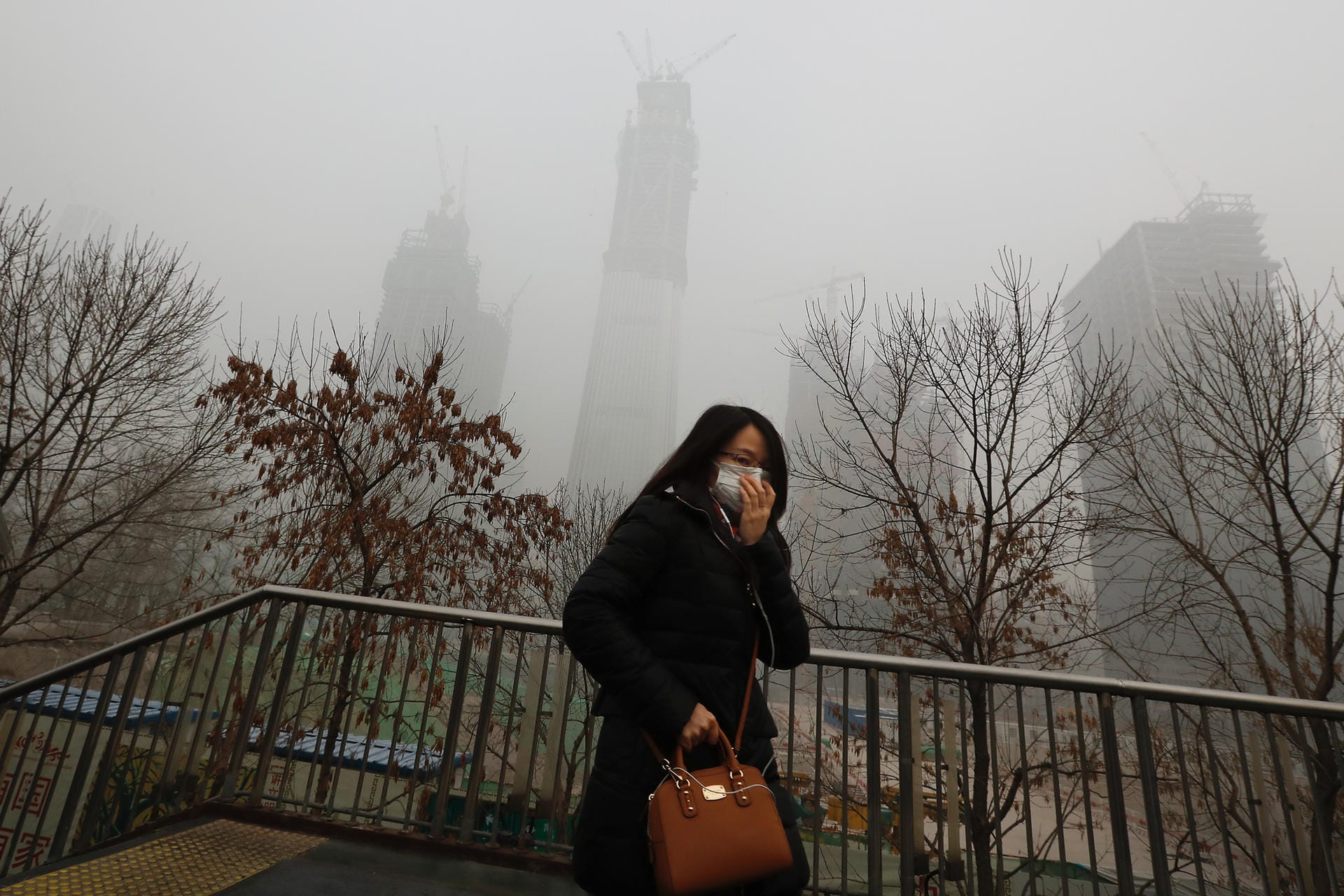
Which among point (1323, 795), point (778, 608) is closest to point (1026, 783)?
point (778, 608)

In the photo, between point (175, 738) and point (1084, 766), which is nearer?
point (1084, 766)

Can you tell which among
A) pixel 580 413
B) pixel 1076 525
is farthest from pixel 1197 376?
pixel 580 413

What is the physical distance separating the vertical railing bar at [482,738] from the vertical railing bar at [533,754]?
49 mm

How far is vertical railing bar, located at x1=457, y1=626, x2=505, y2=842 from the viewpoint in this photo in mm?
3443

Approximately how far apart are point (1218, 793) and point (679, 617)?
113 inches

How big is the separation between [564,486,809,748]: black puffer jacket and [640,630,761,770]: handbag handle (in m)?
0.02

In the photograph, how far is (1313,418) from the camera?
8852mm

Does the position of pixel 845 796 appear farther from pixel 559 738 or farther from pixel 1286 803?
pixel 1286 803

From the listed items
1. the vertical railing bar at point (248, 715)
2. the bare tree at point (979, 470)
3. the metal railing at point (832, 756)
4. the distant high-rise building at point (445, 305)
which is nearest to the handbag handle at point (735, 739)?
the metal railing at point (832, 756)

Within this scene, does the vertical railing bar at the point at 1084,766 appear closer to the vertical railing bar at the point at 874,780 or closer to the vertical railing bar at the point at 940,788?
the vertical railing bar at the point at 940,788

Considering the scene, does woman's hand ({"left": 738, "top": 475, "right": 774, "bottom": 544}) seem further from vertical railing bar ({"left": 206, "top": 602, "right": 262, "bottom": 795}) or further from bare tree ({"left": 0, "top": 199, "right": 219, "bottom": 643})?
bare tree ({"left": 0, "top": 199, "right": 219, "bottom": 643})

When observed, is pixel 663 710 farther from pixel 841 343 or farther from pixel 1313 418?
pixel 1313 418

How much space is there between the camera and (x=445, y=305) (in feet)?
97.0

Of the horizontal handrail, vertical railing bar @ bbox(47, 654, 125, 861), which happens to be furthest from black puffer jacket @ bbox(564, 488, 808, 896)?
vertical railing bar @ bbox(47, 654, 125, 861)
